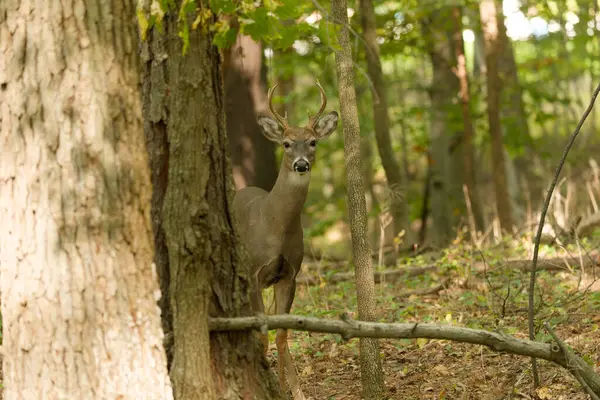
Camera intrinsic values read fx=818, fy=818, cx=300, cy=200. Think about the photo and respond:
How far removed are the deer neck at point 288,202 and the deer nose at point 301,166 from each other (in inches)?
2.6

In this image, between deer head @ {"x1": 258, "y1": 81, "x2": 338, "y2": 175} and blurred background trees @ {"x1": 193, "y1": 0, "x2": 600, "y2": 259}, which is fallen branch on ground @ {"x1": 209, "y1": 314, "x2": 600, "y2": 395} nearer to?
blurred background trees @ {"x1": 193, "y1": 0, "x2": 600, "y2": 259}

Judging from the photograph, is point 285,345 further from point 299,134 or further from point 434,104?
point 434,104

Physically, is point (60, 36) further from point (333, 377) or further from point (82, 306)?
point (333, 377)

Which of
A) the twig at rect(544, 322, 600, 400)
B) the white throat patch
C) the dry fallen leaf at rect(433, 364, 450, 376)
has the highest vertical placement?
the white throat patch

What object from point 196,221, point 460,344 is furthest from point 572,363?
point 196,221

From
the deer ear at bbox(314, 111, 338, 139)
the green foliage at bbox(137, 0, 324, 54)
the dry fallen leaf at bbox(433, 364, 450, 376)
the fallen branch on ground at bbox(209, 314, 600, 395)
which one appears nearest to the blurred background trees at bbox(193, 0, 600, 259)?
the green foliage at bbox(137, 0, 324, 54)

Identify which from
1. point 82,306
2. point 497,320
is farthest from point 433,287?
point 82,306

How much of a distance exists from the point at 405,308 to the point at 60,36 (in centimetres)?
476

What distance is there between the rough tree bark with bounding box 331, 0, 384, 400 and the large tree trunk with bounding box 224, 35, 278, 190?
592 cm

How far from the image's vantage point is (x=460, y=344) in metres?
6.47

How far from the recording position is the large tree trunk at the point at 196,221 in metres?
4.26

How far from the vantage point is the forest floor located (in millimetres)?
5633

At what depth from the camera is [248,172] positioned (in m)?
11.7

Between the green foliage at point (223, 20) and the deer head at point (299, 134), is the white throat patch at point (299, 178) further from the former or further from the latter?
the green foliage at point (223, 20)
